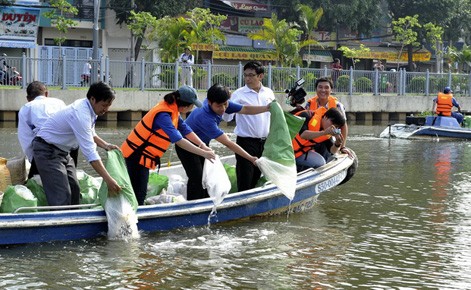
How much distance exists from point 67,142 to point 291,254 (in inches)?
102

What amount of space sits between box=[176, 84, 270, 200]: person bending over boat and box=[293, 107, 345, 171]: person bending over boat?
1095mm

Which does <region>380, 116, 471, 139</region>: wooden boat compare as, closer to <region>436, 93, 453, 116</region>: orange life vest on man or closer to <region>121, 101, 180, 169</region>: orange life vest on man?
<region>436, 93, 453, 116</region>: orange life vest on man

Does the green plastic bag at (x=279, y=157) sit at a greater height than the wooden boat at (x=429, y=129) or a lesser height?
greater

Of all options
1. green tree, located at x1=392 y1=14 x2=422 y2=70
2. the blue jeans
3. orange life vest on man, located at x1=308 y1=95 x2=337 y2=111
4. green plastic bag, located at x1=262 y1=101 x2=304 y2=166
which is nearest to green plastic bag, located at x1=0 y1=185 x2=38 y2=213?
green plastic bag, located at x1=262 y1=101 x2=304 y2=166

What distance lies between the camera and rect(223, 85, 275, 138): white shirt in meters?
11.4

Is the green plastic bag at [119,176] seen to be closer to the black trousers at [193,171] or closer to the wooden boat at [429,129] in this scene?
the black trousers at [193,171]

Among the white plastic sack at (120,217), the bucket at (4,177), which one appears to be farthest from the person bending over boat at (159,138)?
the bucket at (4,177)

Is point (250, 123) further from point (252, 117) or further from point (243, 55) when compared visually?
point (243, 55)

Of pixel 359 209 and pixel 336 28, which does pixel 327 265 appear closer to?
pixel 359 209

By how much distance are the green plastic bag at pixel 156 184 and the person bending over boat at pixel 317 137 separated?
1871 mm

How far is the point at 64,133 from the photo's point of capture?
9.53 meters

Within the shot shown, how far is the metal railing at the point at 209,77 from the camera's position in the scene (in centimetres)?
2878

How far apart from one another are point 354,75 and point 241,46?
16.1 m

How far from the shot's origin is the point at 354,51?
50906mm
